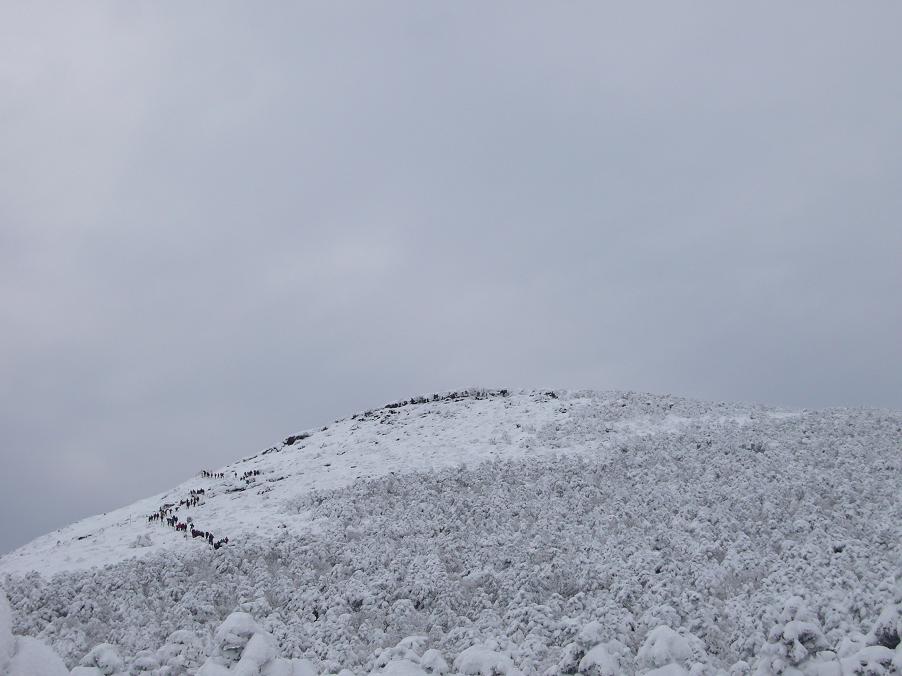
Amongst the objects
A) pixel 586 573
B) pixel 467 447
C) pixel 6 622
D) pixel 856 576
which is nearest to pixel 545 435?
pixel 467 447

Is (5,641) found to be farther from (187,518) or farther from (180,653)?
(187,518)

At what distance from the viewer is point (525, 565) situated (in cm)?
1366

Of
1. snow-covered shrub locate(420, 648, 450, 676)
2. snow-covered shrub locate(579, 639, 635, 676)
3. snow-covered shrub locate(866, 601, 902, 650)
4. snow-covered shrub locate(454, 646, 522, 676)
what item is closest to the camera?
snow-covered shrub locate(866, 601, 902, 650)

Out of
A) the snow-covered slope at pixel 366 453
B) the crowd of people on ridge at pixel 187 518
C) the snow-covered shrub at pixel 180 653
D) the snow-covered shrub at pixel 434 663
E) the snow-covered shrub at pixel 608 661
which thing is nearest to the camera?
the snow-covered shrub at pixel 608 661

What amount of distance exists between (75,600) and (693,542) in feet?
44.5

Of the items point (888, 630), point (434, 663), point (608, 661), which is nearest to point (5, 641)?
point (434, 663)

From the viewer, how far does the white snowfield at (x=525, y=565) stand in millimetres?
9727

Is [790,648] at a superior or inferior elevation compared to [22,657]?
inferior

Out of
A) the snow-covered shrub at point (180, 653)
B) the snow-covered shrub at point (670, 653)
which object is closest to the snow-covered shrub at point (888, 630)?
the snow-covered shrub at point (670, 653)

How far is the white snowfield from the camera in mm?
9727

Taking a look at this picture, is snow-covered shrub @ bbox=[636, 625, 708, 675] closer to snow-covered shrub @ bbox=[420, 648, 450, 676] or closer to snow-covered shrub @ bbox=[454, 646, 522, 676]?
snow-covered shrub @ bbox=[454, 646, 522, 676]

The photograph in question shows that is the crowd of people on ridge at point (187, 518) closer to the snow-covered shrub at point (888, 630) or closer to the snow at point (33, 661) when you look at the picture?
the snow at point (33, 661)

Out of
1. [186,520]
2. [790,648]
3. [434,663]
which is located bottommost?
[790,648]

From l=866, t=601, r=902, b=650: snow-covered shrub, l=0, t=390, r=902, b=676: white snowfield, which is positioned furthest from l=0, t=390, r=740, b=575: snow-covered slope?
l=866, t=601, r=902, b=650: snow-covered shrub
